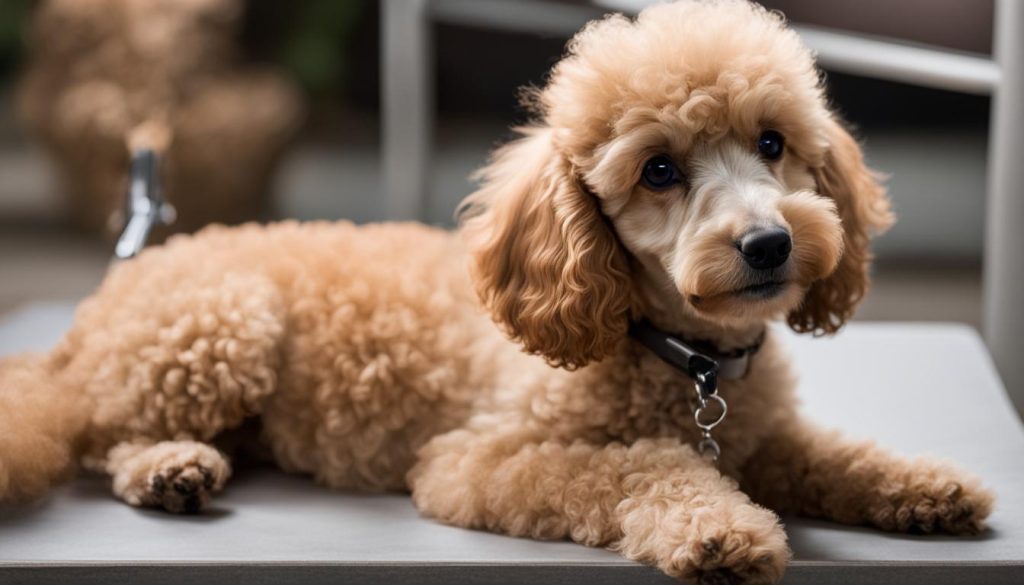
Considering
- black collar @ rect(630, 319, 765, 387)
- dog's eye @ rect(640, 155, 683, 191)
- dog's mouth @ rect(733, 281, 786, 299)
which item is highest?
dog's eye @ rect(640, 155, 683, 191)

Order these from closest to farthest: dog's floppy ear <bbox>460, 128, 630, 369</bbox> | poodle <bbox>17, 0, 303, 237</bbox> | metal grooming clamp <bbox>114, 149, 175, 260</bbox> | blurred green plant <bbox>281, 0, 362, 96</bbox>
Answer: dog's floppy ear <bbox>460, 128, 630, 369</bbox>
metal grooming clamp <bbox>114, 149, 175, 260</bbox>
poodle <bbox>17, 0, 303, 237</bbox>
blurred green plant <bbox>281, 0, 362, 96</bbox>

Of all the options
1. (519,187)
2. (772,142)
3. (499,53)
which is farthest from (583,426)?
(499,53)

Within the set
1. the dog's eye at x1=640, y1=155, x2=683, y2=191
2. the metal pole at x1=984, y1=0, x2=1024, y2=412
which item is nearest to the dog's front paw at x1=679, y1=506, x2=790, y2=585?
the dog's eye at x1=640, y1=155, x2=683, y2=191

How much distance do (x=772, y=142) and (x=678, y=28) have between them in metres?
0.21

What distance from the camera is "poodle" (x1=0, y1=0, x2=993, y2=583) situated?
5.40ft

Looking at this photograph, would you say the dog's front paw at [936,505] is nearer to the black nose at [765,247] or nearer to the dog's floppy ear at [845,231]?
the dog's floppy ear at [845,231]

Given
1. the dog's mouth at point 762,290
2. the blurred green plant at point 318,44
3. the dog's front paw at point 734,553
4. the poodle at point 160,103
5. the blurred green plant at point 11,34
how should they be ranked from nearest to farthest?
the dog's front paw at point 734,553 < the dog's mouth at point 762,290 < the poodle at point 160,103 < the blurred green plant at point 318,44 < the blurred green plant at point 11,34

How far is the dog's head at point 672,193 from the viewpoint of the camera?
5.31ft

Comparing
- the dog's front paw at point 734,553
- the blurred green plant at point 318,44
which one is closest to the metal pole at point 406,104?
the blurred green plant at point 318,44

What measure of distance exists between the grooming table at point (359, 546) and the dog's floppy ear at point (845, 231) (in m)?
0.31

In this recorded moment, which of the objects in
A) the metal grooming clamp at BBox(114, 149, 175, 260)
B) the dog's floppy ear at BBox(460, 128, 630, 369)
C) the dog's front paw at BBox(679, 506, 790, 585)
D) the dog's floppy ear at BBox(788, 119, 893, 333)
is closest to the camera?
the dog's front paw at BBox(679, 506, 790, 585)

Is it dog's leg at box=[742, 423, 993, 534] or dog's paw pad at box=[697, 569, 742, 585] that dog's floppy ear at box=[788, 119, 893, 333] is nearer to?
dog's leg at box=[742, 423, 993, 534]

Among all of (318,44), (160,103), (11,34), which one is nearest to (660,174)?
(160,103)

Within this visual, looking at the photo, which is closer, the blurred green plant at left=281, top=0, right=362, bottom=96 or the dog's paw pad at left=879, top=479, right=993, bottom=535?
the dog's paw pad at left=879, top=479, right=993, bottom=535
